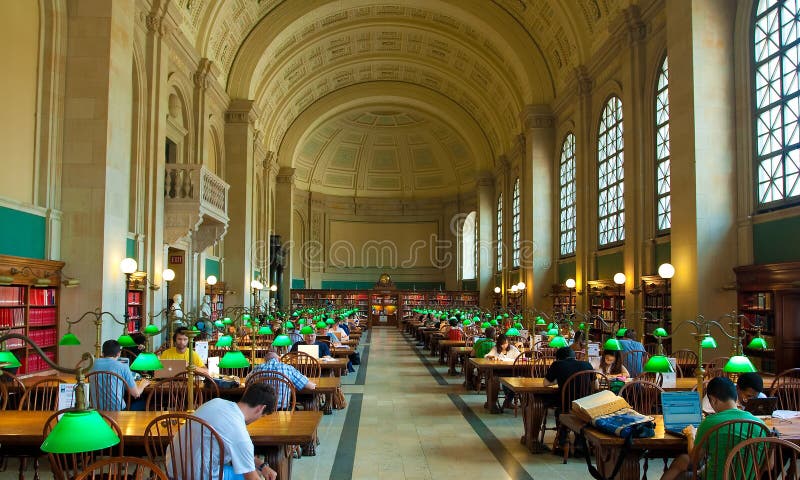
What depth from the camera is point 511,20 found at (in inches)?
965

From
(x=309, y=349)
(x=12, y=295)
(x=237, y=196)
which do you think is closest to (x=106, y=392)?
(x=309, y=349)

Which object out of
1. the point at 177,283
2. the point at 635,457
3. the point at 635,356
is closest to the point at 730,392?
the point at 635,457

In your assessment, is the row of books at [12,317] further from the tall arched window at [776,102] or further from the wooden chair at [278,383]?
the tall arched window at [776,102]

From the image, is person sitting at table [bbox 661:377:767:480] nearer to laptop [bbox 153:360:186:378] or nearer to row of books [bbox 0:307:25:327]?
laptop [bbox 153:360:186:378]

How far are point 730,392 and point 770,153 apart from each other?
8.79 m

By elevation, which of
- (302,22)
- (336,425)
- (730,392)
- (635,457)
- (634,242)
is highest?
(302,22)

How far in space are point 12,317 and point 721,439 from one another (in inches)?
373

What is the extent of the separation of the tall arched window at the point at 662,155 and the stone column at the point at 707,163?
2365 mm

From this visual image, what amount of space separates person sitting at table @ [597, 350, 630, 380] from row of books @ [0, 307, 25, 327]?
823 centimetres

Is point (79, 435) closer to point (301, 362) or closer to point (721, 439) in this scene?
point (721, 439)

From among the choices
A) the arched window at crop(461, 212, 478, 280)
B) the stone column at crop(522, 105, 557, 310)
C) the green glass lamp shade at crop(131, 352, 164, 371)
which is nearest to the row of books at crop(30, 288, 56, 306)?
the green glass lamp shade at crop(131, 352, 164, 371)

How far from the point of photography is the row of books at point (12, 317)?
9461 millimetres

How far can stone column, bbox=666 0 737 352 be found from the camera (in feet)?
39.9

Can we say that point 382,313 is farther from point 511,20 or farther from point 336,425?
point 336,425
